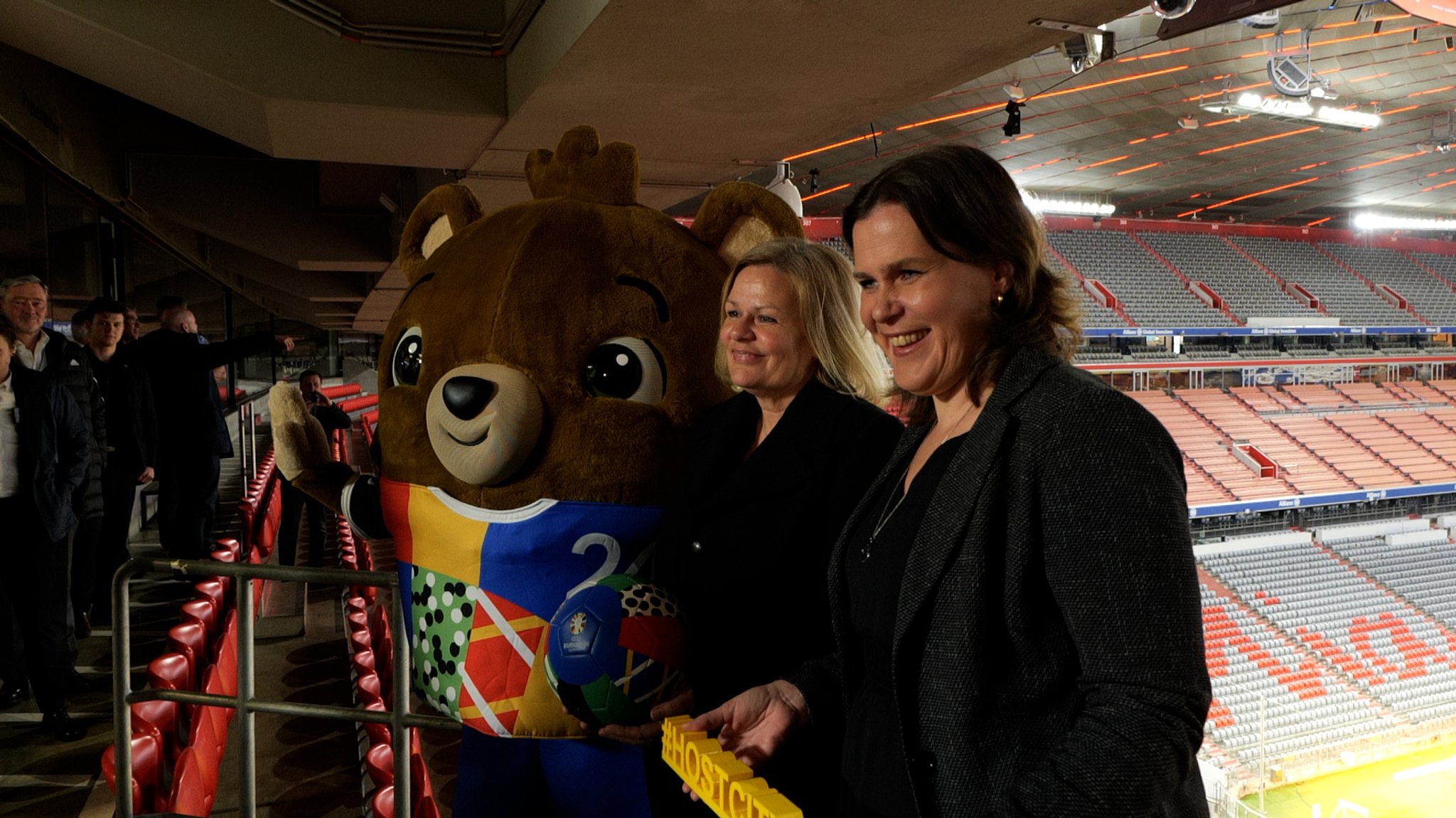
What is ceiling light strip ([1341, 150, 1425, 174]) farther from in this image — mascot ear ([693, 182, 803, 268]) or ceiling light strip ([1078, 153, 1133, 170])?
mascot ear ([693, 182, 803, 268])

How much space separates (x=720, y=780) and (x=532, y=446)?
0.76 metres

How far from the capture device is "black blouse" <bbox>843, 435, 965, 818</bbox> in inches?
37.4

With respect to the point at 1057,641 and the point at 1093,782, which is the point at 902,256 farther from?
the point at 1093,782

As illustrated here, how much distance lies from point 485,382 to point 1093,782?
1047mm

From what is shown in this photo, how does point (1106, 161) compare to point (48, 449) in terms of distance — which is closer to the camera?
point (48, 449)

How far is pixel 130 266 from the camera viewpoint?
6473 millimetres

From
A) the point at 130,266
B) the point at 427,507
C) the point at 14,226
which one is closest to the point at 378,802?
the point at 427,507

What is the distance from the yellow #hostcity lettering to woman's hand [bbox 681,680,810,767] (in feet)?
0.39

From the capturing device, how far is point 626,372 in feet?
5.36

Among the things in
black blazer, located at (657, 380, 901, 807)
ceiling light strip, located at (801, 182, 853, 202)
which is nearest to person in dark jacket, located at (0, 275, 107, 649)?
Result: black blazer, located at (657, 380, 901, 807)

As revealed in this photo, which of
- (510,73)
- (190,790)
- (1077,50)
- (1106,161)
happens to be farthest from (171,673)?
(1106,161)

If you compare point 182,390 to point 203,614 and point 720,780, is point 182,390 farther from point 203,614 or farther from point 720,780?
point 720,780

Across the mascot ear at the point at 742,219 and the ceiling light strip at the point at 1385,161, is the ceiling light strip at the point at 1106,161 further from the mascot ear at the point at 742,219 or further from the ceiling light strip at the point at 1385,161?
the mascot ear at the point at 742,219

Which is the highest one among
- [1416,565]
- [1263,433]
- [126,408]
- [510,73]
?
[510,73]
